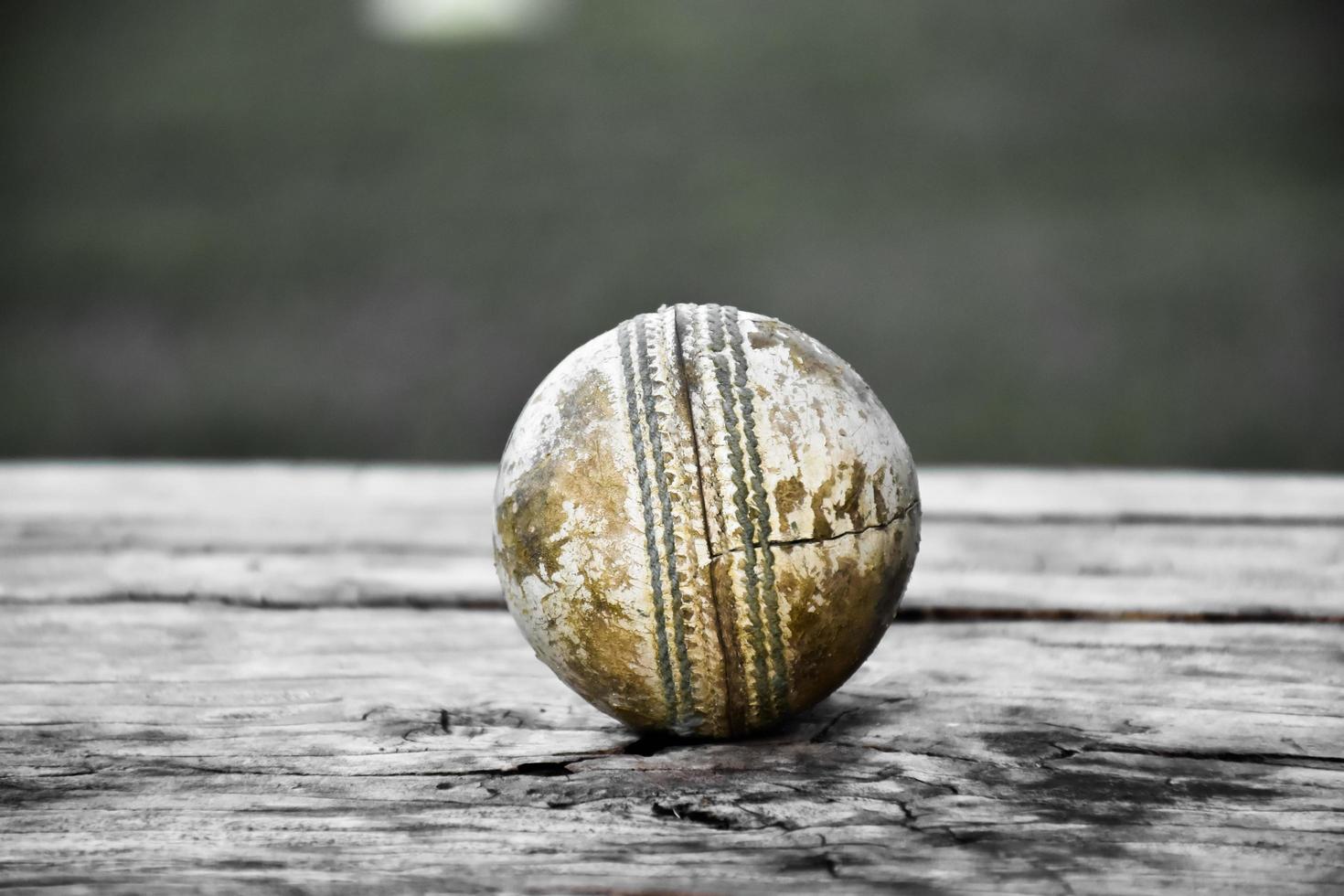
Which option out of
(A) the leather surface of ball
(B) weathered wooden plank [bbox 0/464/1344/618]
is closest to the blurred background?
(B) weathered wooden plank [bbox 0/464/1344/618]

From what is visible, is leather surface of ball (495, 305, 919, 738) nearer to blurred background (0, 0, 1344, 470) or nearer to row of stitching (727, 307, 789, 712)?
row of stitching (727, 307, 789, 712)

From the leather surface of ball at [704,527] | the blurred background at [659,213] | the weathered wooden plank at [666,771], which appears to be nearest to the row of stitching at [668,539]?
the leather surface of ball at [704,527]

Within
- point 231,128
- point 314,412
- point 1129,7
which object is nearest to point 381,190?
point 231,128

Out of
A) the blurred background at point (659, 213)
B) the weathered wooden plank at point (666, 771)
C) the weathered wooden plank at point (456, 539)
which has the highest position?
the blurred background at point (659, 213)

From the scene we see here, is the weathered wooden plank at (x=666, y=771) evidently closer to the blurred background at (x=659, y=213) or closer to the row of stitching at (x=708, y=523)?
the row of stitching at (x=708, y=523)

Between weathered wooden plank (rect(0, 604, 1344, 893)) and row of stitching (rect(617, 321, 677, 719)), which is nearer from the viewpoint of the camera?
weathered wooden plank (rect(0, 604, 1344, 893))

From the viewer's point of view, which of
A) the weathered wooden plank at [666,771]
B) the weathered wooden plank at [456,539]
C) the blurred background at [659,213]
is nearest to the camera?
the weathered wooden plank at [666,771]

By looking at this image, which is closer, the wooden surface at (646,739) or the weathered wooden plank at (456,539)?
the wooden surface at (646,739)
